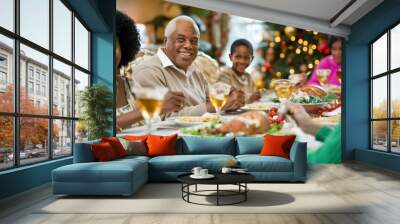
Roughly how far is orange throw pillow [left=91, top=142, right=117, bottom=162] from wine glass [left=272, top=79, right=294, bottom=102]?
3.47 metres

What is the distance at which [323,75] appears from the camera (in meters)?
8.03

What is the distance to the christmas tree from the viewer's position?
25.8ft

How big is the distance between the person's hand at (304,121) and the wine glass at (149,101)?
7225 millimetres

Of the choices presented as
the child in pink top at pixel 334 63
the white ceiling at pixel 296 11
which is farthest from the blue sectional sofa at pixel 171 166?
the child in pink top at pixel 334 63

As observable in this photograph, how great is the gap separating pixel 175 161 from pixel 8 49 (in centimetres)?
249

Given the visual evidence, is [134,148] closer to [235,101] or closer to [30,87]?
[30,87]

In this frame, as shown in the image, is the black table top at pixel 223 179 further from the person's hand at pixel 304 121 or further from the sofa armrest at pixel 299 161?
the person's hand at pixel 304 121

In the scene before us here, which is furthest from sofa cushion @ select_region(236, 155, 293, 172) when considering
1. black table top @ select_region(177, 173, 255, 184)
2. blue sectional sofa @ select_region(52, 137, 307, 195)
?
black table top @ select_region(177, 173, 255, 184)

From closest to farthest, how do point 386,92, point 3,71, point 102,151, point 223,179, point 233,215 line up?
point 233,215 → point 223,179 → point 3,71 → point 102,151 → point 386,92

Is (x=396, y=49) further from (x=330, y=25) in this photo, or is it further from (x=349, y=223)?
(x=349, y=223)

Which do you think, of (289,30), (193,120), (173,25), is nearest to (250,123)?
(193,120)

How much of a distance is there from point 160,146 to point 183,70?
81.7 inches

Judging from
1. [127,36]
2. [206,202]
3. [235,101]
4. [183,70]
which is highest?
[127,36]

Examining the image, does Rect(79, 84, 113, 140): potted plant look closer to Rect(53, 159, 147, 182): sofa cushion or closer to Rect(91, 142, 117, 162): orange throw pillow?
Rect(91, 142, 117, 162): orange throw pillow
